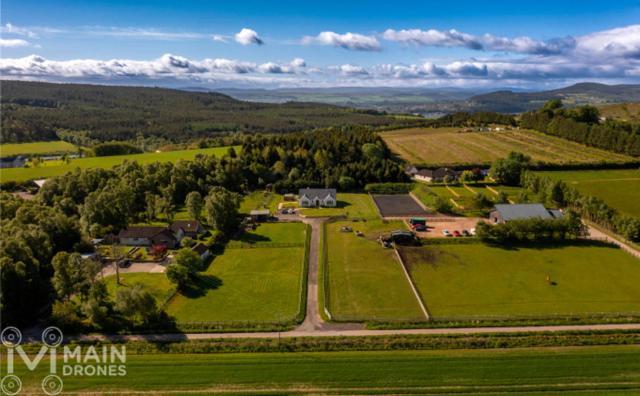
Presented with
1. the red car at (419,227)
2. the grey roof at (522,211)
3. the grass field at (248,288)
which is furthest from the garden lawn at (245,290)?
the grey roof at (522,211)

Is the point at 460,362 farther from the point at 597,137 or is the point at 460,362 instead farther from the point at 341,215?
the point at 597,137

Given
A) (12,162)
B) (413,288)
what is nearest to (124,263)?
(413,288)

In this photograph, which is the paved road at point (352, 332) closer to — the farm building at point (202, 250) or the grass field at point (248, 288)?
the grass field at point (248, 288)

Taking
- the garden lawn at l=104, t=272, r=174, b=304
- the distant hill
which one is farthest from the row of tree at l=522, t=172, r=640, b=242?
the distant hill

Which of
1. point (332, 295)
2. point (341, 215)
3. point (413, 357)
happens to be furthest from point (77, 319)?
point (341, 215)

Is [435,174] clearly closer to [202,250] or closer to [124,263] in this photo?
[202,250]

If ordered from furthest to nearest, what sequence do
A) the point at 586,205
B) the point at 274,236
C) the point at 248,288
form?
the point at 586,205
the point at 274,236
the point at 248,288
